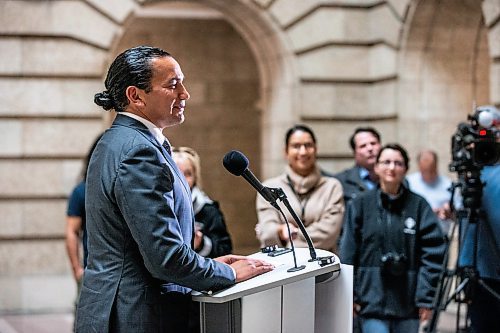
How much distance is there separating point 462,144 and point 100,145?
298 centimetres

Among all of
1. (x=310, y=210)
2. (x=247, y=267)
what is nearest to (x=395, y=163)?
(x=310, y=210)

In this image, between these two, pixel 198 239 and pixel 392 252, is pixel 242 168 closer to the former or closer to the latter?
pixel 198 239

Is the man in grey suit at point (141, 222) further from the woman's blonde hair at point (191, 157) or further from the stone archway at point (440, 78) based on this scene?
the stone archway at point (440, 78)

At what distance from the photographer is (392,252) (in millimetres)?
5738

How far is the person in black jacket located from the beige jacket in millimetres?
179

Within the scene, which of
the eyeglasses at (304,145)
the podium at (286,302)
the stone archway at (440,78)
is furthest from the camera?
the stone archway at (440,78)

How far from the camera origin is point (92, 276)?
3451mm

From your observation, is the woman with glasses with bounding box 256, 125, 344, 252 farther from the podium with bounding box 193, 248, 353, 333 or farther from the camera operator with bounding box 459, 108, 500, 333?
the podium with bounding box 193, 248, 353, 333

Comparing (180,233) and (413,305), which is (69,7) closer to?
(413,305)

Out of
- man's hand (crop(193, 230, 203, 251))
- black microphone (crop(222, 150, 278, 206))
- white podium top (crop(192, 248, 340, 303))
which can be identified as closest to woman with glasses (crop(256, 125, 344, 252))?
man's hand (crop(193, 230, 203, 251))

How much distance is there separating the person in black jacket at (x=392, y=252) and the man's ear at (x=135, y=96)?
2547 millimetres

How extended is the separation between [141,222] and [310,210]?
114 inches

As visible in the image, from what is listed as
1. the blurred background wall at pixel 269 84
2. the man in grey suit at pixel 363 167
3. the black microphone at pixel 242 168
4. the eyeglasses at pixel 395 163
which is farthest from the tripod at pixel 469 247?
the blurred background wall at pixel 269 84

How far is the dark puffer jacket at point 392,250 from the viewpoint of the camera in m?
5.69
